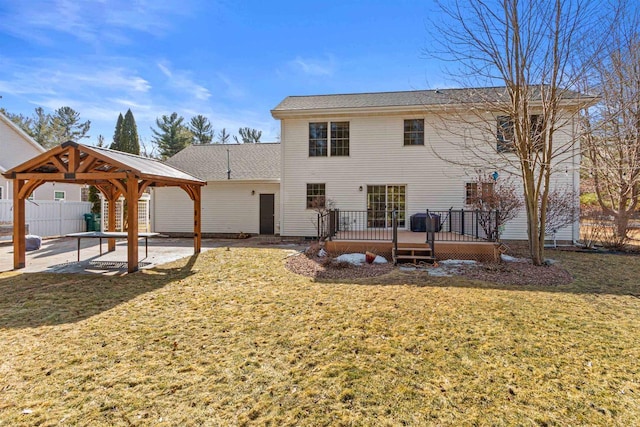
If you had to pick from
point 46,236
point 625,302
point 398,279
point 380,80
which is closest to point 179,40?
point 380,80

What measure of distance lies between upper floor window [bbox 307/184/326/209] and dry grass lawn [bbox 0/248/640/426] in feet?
23.3

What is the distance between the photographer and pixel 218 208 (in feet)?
49.0

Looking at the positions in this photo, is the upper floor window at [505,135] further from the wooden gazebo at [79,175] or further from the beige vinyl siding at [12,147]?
the beige vinyl siding at [12,147]

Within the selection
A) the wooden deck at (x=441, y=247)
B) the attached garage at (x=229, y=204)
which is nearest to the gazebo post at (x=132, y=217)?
the wooden deck at (x=441, y=247)

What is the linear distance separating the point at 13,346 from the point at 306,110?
10.8 metres

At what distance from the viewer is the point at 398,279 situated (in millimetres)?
6438

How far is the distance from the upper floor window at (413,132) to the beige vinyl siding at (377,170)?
0.62 ft

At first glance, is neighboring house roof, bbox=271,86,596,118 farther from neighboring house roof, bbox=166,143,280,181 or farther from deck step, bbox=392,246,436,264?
deck step, bbox=392,246,436,264

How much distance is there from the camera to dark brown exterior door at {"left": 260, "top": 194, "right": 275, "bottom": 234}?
1475 cm

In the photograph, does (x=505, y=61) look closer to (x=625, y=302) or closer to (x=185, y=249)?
(x=625, y=302)

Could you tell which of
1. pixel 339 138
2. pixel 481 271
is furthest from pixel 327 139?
pixel 481 271

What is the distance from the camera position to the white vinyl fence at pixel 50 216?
1373 cm

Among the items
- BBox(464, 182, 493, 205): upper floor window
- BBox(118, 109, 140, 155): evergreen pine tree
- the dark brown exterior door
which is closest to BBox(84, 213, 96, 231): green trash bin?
the dark brown exterior door

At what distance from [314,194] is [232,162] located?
5675 millimetres
